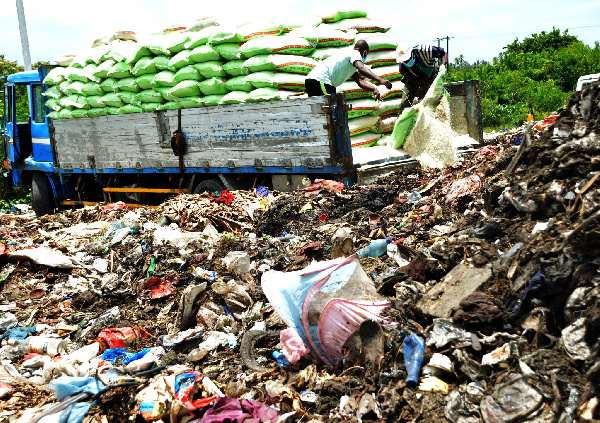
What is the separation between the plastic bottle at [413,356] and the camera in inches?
114

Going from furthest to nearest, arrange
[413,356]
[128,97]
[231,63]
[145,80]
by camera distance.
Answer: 1. [128,97]
2. [145,80]
3. [231,63]
4. [413,356]

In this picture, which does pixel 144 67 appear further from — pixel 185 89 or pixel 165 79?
pixel 185 89

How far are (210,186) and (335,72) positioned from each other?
2828 millimetres

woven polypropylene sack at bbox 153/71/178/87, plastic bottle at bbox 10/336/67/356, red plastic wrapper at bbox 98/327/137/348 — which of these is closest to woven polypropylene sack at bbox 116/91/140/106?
woven polypropylene sack at bbox 153/71/178/87

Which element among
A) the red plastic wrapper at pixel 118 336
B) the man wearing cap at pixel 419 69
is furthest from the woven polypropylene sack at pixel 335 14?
the red plastic wrapper at pixel 118 336

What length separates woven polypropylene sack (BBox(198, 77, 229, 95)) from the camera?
26.4ft

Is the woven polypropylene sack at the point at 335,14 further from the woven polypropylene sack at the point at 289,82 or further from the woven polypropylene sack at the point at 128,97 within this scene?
Answer: the woven polypropylene sack at the point at 128,97

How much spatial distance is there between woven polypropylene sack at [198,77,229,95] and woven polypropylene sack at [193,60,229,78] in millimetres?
76

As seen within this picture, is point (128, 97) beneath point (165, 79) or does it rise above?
beneath

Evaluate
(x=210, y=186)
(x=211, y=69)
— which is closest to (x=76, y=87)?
(x=211, y=69)

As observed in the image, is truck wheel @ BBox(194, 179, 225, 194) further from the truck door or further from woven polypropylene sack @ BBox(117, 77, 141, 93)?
the truck door

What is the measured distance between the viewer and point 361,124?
755 centimetres

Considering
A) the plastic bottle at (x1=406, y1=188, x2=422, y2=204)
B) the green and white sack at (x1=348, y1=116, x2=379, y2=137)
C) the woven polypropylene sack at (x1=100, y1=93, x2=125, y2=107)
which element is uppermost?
the woven polypropylene sack at (x1=100, y1=93, x2=125, y2=107)

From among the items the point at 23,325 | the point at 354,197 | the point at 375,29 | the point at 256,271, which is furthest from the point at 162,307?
the point at 375,29
